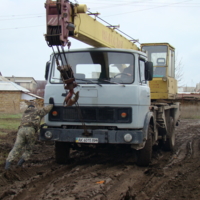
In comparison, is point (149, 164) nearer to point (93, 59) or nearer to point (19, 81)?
point (93, 59)

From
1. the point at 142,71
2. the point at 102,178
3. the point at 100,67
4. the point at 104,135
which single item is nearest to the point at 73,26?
the point at 100,67

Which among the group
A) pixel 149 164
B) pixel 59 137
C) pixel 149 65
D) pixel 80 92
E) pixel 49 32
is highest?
pixel 49 32

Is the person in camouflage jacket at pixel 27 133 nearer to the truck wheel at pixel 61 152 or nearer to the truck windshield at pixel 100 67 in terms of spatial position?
the truck wheel at pixel 61 152

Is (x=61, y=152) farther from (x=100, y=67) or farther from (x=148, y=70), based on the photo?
(x=148, y=70)

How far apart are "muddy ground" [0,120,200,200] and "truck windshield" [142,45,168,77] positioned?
125 inches

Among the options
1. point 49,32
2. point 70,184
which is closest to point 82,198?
point 70,184

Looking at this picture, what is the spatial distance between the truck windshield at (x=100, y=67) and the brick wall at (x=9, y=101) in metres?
28.1

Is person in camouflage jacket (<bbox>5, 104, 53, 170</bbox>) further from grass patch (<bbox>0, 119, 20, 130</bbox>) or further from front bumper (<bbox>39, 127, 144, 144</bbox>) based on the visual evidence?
grass patch (<bbox>0, 119, 20, 130</bbox>)

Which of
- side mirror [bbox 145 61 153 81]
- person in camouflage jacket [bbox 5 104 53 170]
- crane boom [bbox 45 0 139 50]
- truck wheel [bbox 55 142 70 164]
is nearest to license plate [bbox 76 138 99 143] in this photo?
truck wheel [bbox 55 142 70 164]

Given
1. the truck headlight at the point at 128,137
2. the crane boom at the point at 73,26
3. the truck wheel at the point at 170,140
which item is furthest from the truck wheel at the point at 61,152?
the truck wheel at the point at 170,140

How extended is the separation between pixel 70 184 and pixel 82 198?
0.87 metres

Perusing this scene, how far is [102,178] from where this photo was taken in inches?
259

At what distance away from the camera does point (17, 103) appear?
3584 centimetres

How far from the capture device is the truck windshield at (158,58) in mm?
11461
